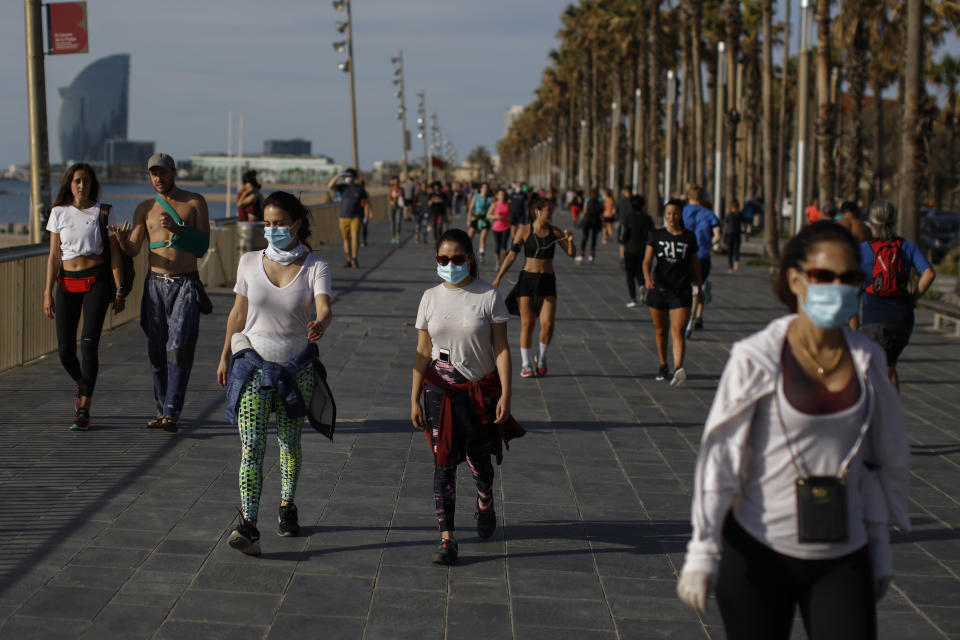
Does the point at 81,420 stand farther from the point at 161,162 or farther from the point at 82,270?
the point at 161,162

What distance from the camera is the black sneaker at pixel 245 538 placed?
5.30 m

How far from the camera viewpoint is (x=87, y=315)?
7.92 m

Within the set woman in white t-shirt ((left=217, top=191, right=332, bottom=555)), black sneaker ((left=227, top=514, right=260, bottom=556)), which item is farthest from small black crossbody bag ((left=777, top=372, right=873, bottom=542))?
black sneaker ((left=227, top=514, right=260, bottom=556))

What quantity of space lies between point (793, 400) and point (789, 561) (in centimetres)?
41

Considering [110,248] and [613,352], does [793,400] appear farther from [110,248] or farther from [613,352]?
[613,352]

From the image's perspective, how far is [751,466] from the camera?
3.07 metres

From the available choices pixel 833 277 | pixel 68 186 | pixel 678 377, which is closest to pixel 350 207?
pixel 678 377

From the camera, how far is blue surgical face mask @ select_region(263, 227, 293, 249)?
5469 millimetres

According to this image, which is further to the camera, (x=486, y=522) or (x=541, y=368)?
(x=541, y=368)

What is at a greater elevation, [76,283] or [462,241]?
[462,241]

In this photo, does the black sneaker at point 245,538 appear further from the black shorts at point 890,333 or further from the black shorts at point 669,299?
the black shorts at point 669,299

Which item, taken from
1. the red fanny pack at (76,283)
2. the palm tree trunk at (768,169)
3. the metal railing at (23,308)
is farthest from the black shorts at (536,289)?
the palm tree trunk at (768,169)

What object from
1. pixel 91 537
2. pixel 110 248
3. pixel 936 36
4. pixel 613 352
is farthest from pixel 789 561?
pixel 936 36

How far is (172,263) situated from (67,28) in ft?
18.2
